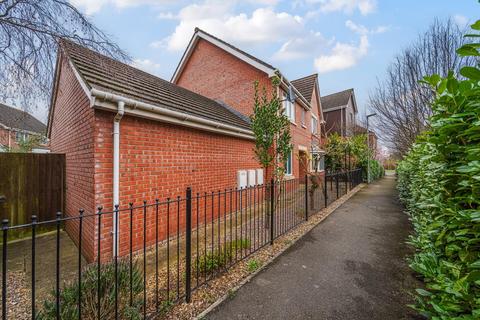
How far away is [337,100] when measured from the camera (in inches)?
1010

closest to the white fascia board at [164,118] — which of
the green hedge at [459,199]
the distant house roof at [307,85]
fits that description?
the green hedge at [459,199]

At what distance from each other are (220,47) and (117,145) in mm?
9748

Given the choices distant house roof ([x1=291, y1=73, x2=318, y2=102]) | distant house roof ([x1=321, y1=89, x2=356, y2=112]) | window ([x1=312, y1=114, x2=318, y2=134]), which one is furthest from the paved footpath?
distant house roof ([x1=321, y1=89, x2=356, y2=112])

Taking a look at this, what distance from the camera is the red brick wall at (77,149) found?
4152 millimetres

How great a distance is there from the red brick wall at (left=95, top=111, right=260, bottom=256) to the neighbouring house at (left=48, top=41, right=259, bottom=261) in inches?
0.7

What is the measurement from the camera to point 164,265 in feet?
12.9

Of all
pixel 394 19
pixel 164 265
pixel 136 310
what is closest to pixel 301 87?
pixel 394 19

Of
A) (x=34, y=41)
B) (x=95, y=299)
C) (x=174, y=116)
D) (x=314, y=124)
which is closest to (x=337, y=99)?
(x=314, y=124)

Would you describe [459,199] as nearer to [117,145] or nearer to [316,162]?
[117,145]

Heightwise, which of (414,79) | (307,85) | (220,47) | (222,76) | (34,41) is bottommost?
(34,41)

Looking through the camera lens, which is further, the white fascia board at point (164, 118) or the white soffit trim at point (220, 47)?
the white soffit trim at point (220, 47)

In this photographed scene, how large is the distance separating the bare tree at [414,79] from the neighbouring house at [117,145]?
8.15m

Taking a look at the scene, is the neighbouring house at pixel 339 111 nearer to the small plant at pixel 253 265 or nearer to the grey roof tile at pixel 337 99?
the grey roof tile at pixel 337 99

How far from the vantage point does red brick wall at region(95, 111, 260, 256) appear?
13.2 ft
